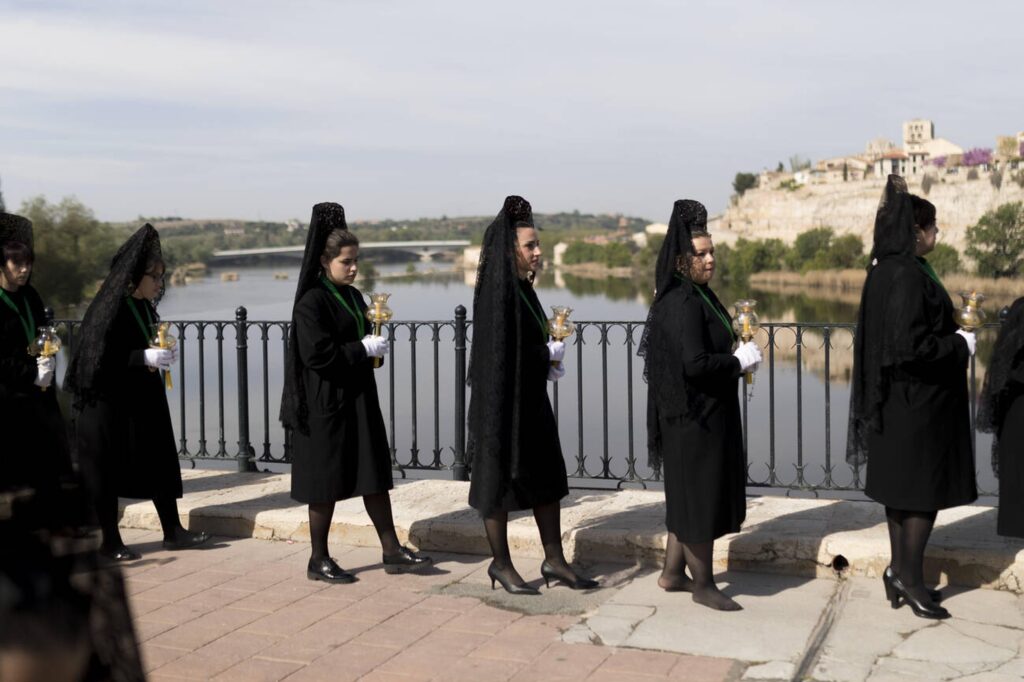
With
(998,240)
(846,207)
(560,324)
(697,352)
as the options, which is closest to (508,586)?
(560,324)

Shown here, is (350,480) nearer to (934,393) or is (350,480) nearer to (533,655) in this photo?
(533,655)

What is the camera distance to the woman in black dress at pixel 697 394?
478 centimetres

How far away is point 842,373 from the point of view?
98.1 ft

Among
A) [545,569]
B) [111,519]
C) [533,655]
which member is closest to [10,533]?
[533,655]

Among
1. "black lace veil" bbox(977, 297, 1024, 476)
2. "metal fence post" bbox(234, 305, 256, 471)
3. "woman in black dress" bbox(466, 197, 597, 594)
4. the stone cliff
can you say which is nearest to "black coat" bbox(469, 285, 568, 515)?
"woman in black dress" bbox(466, 197, 597, 594)

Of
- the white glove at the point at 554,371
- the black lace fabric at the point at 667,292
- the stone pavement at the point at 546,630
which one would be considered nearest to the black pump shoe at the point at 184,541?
the stone pavement at the point at 546,630

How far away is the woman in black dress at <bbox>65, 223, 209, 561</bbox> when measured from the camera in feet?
18.8

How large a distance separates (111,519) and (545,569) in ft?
7.22

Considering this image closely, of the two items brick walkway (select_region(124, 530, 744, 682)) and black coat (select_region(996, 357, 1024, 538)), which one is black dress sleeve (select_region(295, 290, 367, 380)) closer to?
brick walkway (select_region(124, 530, 744, 682))

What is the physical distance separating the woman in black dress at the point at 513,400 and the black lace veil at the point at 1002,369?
1801mm

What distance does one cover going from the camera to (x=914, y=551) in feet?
15.3

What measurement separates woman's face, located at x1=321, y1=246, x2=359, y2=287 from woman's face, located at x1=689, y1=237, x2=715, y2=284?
61.7 inches

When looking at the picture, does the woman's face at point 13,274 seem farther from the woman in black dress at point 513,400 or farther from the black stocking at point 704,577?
the black stocking at point 704,577

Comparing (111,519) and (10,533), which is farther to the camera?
(111,519)
